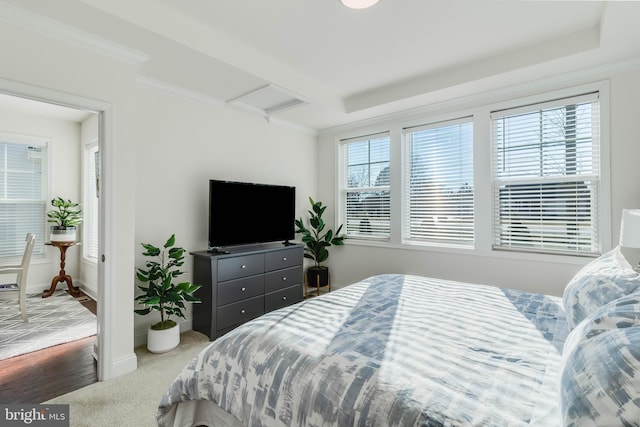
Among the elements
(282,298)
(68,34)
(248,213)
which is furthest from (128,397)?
(68,34)

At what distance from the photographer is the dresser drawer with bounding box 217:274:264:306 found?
310 cm

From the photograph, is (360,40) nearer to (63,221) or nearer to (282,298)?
(282,298)

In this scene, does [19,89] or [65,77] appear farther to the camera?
[65,77]

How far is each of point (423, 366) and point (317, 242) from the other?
3414 mm

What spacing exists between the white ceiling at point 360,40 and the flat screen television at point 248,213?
1.04 meters

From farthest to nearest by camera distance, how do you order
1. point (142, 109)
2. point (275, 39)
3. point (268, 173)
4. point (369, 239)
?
point (369, 239)
point (268, 173)
point (142, 109)
point (275, 39)

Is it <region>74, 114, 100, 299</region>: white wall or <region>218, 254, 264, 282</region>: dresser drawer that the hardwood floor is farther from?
<region>74, 114, 100, 299</region>: white wall

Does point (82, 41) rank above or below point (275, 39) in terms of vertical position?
below

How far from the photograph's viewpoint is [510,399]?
3.21ft

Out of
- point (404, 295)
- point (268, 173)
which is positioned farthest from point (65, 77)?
point (404, 295)

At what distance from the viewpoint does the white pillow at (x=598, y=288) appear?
133 centimetres

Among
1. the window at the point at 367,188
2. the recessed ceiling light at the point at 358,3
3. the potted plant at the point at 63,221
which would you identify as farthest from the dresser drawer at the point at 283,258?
the potted plant at the point at 63,221

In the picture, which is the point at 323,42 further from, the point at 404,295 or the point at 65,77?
the point at 404,295

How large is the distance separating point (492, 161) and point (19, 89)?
13.3ft
